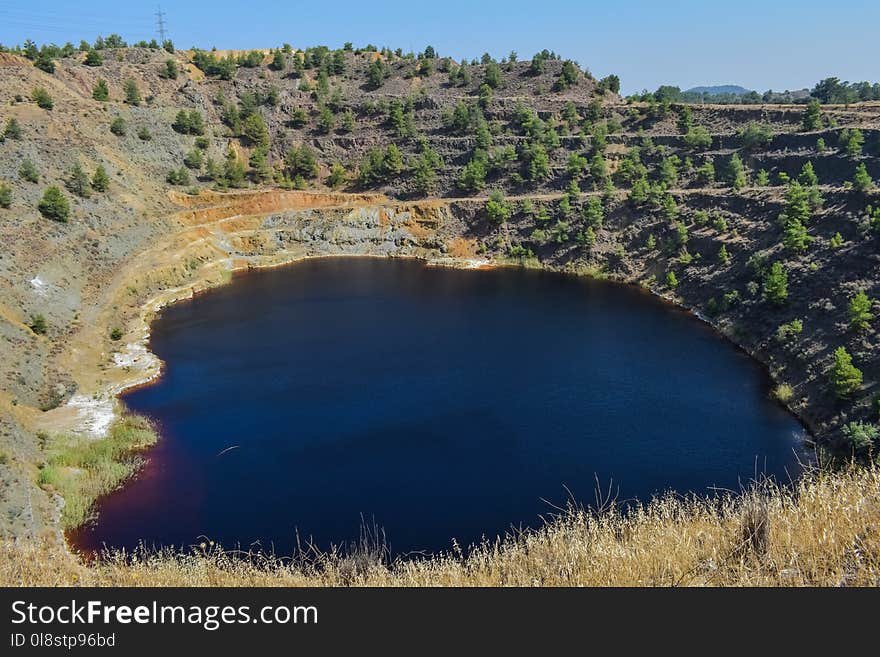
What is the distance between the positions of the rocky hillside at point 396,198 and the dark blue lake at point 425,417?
13.2 ft

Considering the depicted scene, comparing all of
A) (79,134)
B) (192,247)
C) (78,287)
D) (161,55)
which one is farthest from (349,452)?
(161,55)

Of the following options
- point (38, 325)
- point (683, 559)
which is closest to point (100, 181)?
point (38, 325)

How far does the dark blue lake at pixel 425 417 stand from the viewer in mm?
32219

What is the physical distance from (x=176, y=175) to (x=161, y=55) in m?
35.5

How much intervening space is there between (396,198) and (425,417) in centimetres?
5461

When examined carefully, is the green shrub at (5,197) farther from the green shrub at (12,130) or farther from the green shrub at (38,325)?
the green shrub at (38,325)

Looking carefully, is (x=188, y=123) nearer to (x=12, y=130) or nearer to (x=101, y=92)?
(x=101, y=92)

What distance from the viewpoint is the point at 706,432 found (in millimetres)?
39375

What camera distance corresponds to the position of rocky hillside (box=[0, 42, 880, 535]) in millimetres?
45656

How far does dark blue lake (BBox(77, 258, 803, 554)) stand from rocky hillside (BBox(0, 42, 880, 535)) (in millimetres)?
4036

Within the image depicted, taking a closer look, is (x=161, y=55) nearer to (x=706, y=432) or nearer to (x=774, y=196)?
(x=774, y=196)

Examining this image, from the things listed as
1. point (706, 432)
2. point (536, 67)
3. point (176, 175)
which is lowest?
point (706, 432)

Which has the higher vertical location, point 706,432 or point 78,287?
point 78,287

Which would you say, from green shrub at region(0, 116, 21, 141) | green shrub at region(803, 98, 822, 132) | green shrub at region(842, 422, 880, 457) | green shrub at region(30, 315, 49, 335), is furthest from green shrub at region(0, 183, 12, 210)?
green shrub at region(803, 98, 822, 132)
